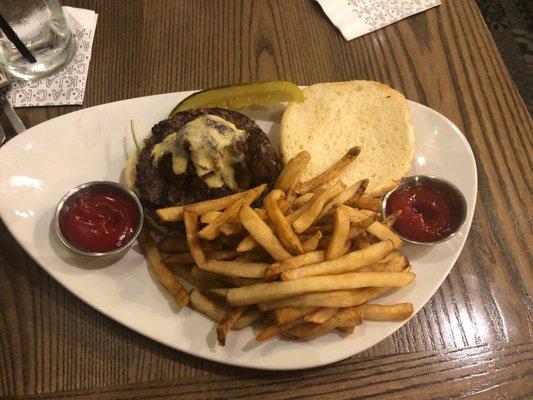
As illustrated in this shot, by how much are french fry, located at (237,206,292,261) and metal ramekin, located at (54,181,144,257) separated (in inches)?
21.3

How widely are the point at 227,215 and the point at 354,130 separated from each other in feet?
3.12

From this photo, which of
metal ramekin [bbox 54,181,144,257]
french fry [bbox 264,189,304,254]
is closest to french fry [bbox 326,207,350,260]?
french fry [bbox 264,189,304,254]

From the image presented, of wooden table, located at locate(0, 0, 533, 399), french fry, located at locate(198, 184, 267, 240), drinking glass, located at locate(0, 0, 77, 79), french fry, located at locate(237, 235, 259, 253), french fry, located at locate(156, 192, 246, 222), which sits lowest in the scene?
wooden table, located at locate(0, 0, 533, 399)

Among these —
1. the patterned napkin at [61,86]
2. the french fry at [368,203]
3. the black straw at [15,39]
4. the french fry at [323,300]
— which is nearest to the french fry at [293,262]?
the french fry at [323,300]

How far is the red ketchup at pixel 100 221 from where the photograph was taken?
6.71 ft

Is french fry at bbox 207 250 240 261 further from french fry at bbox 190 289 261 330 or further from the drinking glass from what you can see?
the drinking glass

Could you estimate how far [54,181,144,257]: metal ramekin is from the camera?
202 centimetres

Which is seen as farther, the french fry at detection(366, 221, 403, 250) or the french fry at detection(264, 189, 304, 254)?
the french fry at detection(366, 221, 403, 250)

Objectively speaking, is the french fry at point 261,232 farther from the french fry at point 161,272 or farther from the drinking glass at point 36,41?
the drinking glass at point 36,41

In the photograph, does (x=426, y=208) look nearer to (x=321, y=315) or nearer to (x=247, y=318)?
(x=321, y=315)

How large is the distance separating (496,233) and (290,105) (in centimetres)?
123

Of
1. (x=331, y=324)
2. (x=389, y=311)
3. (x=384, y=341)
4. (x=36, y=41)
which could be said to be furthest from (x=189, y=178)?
(x=36, y=41)

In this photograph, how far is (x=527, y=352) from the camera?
2146mm

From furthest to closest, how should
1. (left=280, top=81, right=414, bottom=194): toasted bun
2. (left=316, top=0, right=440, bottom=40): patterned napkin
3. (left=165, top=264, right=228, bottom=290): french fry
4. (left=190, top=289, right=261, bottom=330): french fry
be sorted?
(left=316, top=0, right=440, bottom=40): patterned napkin → (left=280, top=81, right=414, bottom=194): toasted bun → (left=165, top=264, right=228, bottom=290): french fry → (left=190, top=289, right=261, bottom=330): french fry
